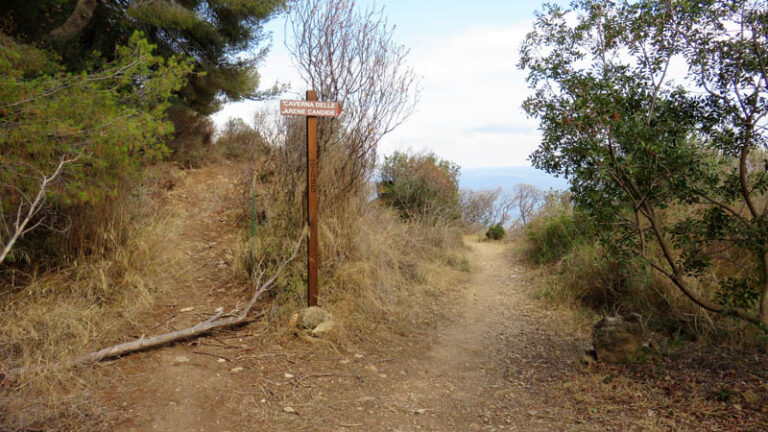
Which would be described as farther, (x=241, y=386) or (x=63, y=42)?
(x=63, y=42)

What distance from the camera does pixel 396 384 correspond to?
409cm

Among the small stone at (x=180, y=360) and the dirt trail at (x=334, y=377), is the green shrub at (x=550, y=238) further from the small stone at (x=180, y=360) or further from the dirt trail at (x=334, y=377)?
the small stone at (x=180, y=360)

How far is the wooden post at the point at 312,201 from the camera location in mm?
4945

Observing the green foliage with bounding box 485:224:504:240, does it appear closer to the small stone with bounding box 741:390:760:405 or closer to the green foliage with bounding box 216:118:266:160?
the green foliage with bounding box 216:118:266:160

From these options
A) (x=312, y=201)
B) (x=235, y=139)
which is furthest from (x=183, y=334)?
(x=235, y=139)

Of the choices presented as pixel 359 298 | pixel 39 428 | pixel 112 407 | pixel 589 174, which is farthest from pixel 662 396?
pixel 39 428

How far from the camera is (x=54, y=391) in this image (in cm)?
324

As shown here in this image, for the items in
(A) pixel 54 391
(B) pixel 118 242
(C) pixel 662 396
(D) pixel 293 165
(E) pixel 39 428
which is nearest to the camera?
(E) pixel 39 428

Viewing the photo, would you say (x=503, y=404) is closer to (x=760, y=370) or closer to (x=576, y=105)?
(x=760, y=370)

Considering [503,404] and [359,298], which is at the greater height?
[359,298]

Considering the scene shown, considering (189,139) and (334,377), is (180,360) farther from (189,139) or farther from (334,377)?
(189,139)

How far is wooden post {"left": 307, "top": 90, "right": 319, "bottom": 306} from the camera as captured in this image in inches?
195

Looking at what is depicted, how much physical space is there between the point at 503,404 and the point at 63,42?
7.77 meters

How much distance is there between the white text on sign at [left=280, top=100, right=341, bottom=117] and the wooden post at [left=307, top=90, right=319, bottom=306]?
10 cm
